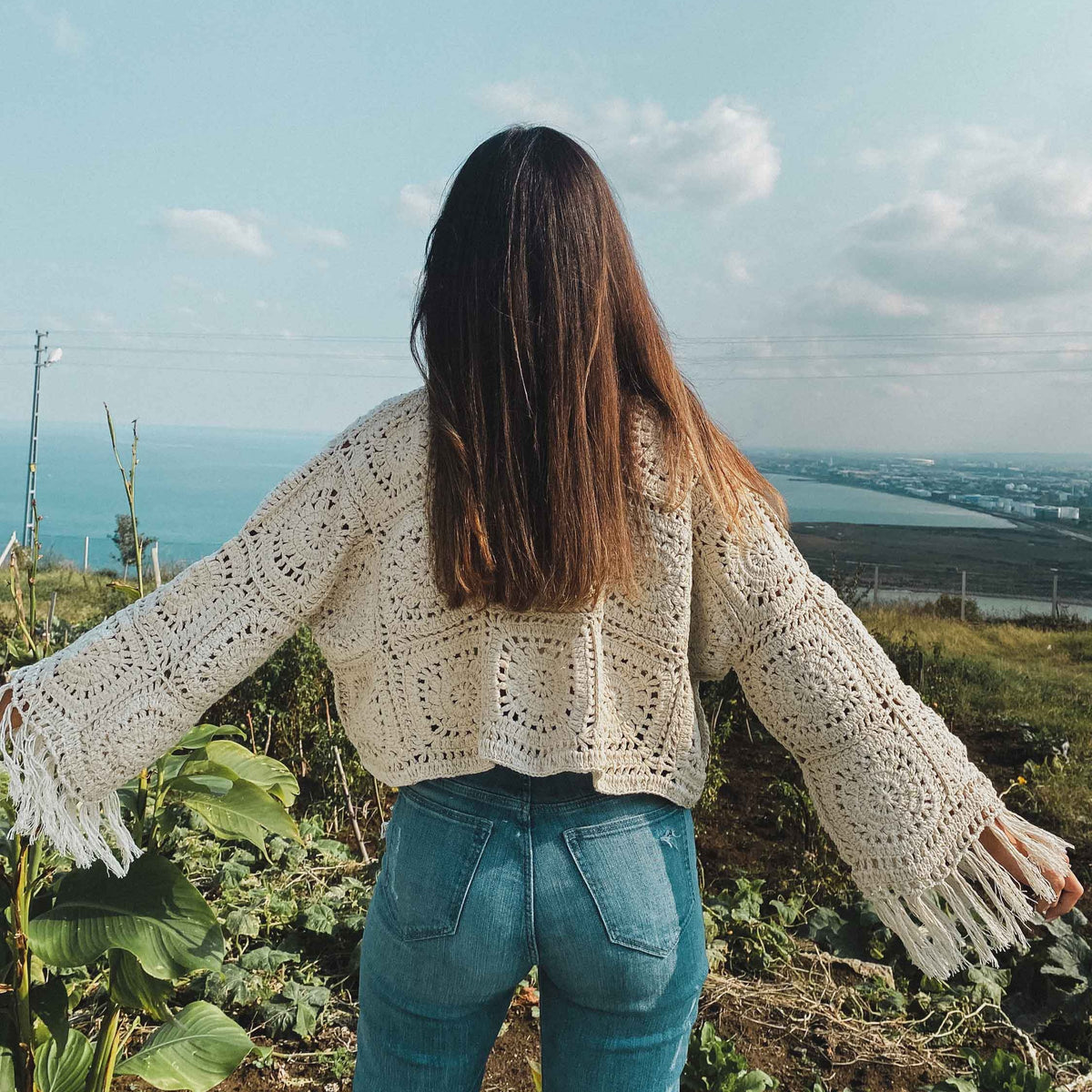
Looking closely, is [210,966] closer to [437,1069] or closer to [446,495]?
[437,1069]

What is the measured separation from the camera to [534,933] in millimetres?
1021

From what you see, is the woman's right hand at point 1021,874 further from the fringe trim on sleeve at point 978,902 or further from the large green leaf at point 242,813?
the large green leaf at point 242,813

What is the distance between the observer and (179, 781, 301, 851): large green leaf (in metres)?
1.69

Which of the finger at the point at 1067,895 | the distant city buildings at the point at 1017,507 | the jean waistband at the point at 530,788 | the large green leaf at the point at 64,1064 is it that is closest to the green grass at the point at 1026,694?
the finger at the point at 1067,895

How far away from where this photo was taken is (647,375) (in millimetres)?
1060

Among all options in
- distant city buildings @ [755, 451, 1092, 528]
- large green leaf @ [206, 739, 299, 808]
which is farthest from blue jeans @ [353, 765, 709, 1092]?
distant city buildings @ [755, 451, 1092, 528]

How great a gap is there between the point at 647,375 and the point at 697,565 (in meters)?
0.23

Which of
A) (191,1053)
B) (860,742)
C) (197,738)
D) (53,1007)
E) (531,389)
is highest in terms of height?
(531,389)

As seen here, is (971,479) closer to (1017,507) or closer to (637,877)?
(1017,507)

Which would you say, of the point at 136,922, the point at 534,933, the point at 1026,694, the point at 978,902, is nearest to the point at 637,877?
the point at 534,933

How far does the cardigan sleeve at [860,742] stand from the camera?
113 cm

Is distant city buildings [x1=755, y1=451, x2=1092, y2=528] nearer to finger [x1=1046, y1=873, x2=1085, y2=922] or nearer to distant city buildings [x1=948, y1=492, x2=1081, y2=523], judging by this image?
distant city buildings [x1=948, y1=492, x2=1081, y2=523]

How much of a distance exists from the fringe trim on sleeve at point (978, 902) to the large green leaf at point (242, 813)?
1.05 meters

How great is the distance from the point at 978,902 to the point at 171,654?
1.05m
